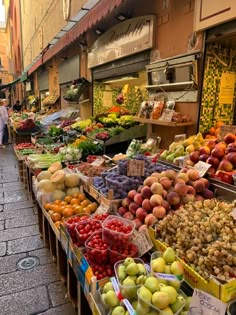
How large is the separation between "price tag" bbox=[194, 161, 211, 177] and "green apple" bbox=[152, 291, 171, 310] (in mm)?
1318

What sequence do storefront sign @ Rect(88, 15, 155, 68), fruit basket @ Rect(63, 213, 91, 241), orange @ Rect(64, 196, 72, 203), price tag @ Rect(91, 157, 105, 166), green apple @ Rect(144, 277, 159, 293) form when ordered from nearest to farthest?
green apple @ Rect(144, 277, 159, 293)
fruit basket @ Rect(63, 213, 91, 241)
orange @ Rect(64, 196, 72, 203)
price tag @ Rect(91, 157, 105, 166)
storefront sign @ Rect(88, 15, 155, 68)

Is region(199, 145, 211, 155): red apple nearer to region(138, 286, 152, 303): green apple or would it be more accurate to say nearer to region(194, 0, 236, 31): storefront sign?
region(194, 0, 236, 31): storefront sign

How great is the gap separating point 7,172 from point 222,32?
588 cm

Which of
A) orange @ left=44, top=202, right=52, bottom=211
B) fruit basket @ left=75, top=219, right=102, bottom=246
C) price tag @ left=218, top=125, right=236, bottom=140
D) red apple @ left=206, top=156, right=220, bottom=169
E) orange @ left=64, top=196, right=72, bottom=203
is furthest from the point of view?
orange @ left=64, top=196, right=72, bottom=203

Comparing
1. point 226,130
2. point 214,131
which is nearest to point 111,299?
point 226,130

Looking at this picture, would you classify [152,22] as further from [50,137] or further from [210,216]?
[50,137]

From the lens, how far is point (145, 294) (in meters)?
1.20

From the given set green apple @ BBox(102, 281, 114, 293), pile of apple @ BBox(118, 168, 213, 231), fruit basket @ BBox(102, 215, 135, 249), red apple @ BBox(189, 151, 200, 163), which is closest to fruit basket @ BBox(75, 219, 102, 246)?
fruit basket @ BBox(102, 215, 135, 249)

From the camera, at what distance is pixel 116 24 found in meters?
4.76

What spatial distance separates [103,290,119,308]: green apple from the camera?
135 cm

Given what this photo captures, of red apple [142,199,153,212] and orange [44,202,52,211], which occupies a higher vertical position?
red apple [142,199,153,212]

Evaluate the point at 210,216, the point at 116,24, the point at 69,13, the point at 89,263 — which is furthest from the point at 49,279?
the point at 69,13

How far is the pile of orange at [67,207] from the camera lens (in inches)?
103

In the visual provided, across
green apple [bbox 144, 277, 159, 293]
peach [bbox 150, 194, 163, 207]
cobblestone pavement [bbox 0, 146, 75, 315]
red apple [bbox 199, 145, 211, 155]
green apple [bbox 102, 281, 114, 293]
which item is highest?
red apple [bbox 199, 145, 211, 155]
